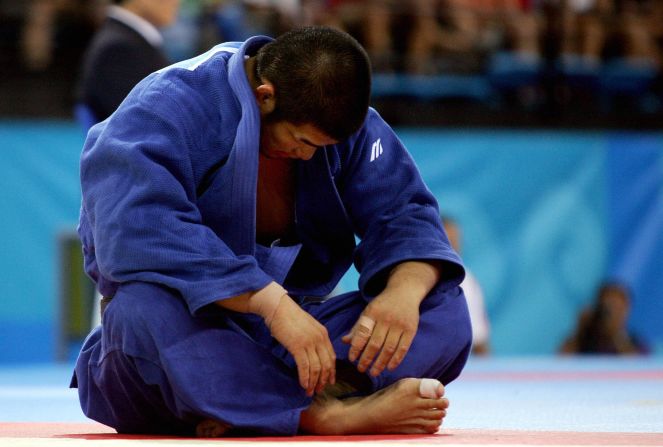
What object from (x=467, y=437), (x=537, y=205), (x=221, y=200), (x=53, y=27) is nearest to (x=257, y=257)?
(x=221, y=200)

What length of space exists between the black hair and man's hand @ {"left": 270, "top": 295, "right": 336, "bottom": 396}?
0.34m

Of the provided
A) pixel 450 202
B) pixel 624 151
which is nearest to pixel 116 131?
pixel 450 202

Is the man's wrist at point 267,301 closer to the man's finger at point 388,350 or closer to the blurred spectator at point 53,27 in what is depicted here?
the man's finger at point 388,350

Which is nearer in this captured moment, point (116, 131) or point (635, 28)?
point (116, 131)

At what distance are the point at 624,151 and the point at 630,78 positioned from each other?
0.72m

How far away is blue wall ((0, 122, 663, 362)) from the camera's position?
274 inches

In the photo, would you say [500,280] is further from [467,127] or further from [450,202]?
[467,127]

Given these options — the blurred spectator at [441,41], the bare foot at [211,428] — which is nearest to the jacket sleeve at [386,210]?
the bare foot at [211,428]

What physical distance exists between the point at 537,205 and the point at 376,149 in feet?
16.5

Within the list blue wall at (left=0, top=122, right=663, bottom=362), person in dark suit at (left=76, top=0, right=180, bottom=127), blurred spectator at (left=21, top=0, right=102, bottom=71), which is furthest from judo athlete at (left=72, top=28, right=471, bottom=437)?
blurred spectator at (left=21, top=0, right=102, bottom=71)

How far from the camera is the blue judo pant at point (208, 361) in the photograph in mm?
2105

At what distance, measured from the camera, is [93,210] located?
2.16m

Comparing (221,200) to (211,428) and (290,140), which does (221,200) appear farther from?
(211,428)

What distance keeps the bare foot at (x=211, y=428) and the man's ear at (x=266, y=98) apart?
0.60 metres
